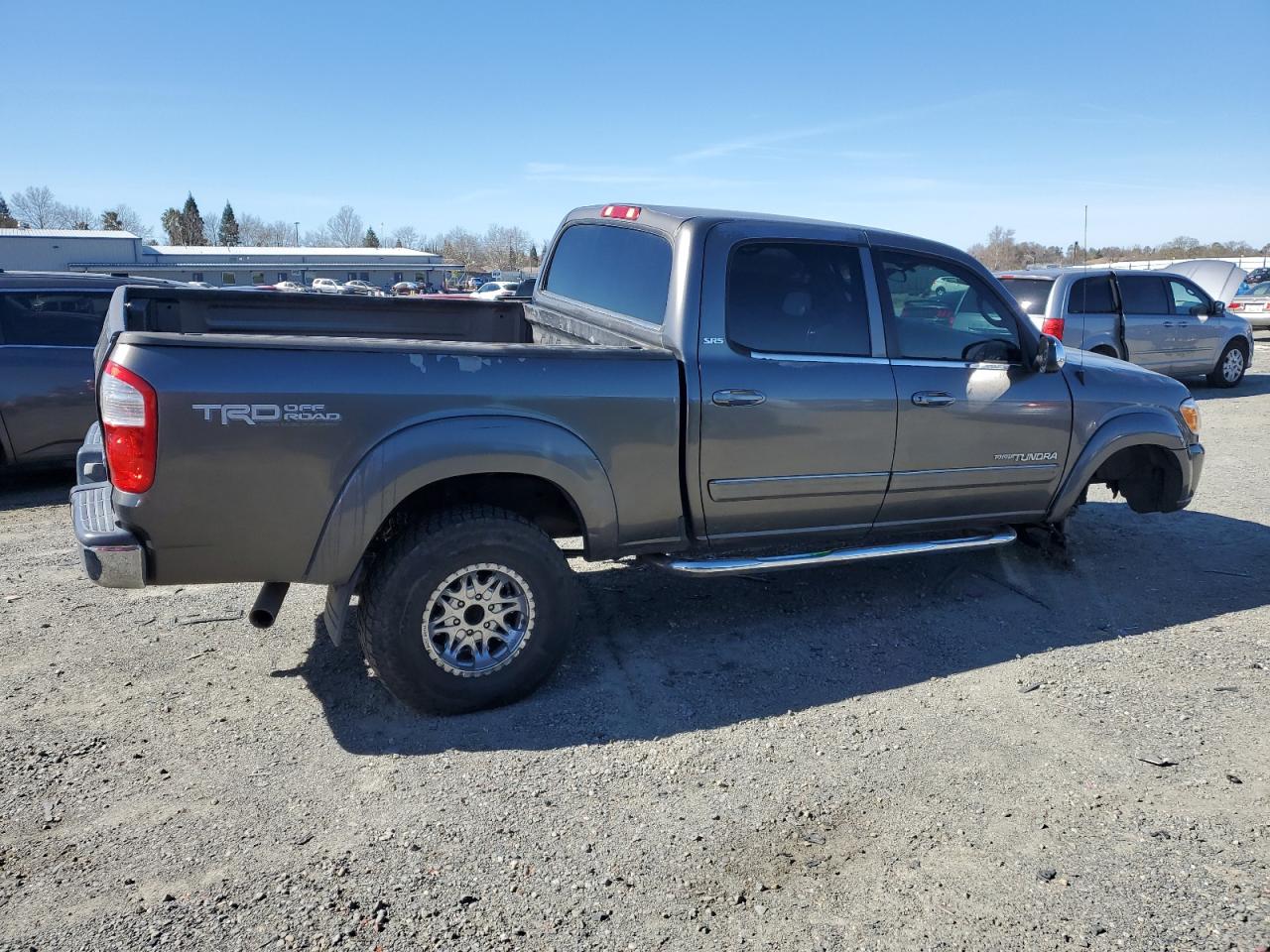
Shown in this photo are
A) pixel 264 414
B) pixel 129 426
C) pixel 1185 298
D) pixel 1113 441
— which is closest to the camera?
pixel 129 426

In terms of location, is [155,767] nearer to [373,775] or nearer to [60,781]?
[60,781]

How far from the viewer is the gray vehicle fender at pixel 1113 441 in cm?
528

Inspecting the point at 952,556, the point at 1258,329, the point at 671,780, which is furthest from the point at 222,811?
the point at 1258,329

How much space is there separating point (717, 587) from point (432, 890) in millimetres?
2891

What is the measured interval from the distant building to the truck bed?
61726mm

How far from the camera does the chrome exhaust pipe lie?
12.1 feet

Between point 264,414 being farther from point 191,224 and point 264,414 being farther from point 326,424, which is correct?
point 191,224

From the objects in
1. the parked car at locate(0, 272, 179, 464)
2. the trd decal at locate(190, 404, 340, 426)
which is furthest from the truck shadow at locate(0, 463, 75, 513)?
the trd decal at locate(190, 404, 340, 426)

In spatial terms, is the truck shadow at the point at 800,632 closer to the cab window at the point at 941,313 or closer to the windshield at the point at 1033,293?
the cab window at the point at 941,313

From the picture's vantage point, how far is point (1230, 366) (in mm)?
14281

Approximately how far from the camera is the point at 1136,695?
13.6 ft

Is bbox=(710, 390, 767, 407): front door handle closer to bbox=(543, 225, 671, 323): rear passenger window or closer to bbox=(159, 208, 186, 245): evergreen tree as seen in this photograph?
bbox=(543, 225, 671, 323): rear passenger window

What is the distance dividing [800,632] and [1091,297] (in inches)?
347

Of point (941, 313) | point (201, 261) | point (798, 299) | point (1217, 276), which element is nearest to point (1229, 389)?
point (941, 313)
